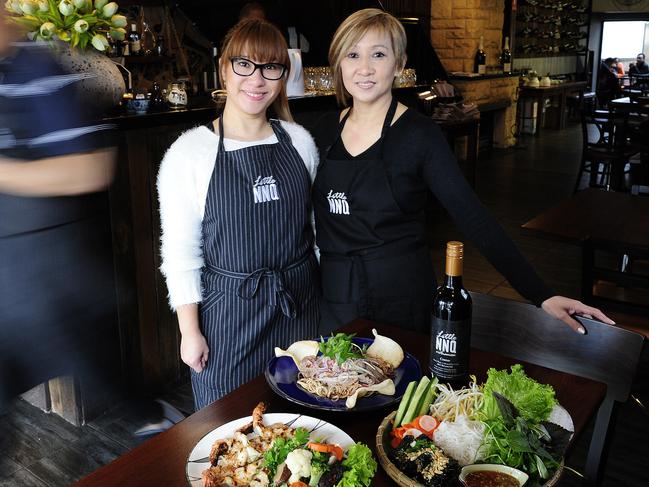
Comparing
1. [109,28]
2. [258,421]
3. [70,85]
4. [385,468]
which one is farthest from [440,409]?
[109,28]

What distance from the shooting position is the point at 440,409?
1.33m

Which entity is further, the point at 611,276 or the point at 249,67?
the point at 611,276

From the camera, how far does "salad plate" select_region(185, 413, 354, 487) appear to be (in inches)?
46.0

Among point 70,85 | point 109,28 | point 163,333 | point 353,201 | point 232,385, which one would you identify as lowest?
point 163,333

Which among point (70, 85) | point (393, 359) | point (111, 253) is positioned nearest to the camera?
point (393, 359)

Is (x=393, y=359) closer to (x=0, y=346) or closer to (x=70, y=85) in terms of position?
(x=70, y=85)

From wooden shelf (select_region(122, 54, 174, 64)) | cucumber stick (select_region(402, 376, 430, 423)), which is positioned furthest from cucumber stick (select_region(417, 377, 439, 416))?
wooden shelf (select_region(122, 54, 174, 64))

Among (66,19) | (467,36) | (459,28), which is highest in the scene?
(459,28)

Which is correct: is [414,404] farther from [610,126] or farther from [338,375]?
[610,126]

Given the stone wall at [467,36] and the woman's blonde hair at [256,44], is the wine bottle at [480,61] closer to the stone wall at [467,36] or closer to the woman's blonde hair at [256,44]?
the stone wall at [467,36]

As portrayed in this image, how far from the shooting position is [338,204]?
2.04 metres

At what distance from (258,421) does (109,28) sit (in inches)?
94.3

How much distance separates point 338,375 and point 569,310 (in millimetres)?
666

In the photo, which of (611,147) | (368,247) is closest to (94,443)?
(368,247)
